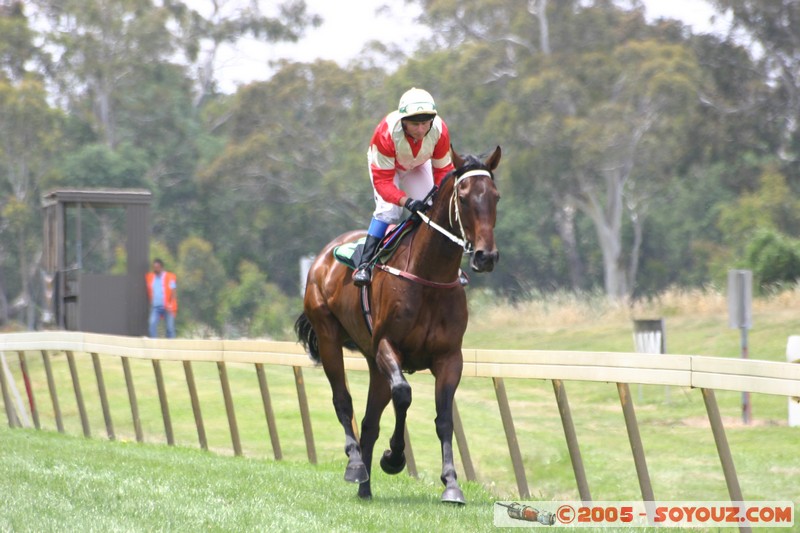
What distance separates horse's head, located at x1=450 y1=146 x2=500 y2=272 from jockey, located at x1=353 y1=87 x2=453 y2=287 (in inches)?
17.3

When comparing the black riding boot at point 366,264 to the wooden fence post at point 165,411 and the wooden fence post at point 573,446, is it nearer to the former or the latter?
the wooden fence post at point 573,446

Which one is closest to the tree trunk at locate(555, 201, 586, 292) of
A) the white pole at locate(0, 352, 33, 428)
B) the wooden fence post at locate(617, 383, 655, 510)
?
the white pole at locate(0, 352, 33, 428)

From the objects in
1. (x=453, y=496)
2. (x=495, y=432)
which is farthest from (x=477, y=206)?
(x=495, y=432)

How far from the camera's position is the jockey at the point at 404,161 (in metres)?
7.42

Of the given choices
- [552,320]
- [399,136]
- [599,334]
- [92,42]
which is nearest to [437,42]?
[92,42]

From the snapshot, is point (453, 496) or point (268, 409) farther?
point (268, 409)

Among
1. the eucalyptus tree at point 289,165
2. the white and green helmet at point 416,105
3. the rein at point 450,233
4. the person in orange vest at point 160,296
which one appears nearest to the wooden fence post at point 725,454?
the rein at point 450,233

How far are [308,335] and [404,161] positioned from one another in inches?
75.7

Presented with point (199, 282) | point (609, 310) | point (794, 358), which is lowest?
point (199, 282)

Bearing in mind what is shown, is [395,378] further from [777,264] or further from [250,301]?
[250,301]

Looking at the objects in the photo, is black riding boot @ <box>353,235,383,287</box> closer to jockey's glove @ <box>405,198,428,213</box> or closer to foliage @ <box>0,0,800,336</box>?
jockey's glove @ <box>405,198,428,213</box>

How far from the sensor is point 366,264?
25.2 ft

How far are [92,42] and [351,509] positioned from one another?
41.0m

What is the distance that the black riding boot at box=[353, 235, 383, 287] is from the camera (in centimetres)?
764
